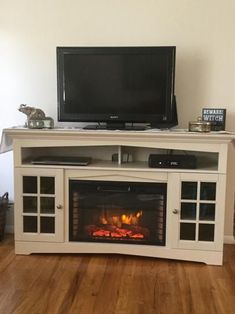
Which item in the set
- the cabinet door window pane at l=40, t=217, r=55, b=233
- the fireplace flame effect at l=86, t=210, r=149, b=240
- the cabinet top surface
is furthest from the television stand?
the cabinet door window pane at l=40, t=217, r=55, b=233

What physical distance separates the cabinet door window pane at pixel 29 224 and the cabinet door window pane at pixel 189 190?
1.12m

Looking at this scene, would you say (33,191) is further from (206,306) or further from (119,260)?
(206,306)

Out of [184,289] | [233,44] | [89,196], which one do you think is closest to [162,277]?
[184,289]

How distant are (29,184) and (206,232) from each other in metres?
1.35

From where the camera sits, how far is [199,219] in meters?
2.77

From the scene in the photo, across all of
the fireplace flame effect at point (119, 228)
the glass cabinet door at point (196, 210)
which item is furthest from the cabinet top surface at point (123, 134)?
the fireplace flame effect at point (119, 228)

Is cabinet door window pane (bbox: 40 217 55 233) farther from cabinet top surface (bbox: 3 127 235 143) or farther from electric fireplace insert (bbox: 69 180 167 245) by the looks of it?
cabinet top surface (bbox: 3 127 235 143)

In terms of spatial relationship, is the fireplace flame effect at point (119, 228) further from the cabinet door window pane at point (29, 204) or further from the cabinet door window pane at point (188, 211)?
the cabinet door window pane at point (29, 204)

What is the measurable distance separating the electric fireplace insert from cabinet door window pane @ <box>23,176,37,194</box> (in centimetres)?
27

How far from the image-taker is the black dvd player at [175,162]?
108 inches

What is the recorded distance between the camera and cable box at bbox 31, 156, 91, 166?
9.30 feet

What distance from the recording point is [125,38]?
3.07m

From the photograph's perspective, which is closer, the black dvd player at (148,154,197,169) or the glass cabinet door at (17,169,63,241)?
the black dvd player at (148,154,197,169)

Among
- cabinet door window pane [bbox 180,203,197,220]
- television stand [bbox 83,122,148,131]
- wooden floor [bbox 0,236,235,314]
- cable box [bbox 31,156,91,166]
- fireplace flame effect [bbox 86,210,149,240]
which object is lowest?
wooden floor [bbox 0,236,235,314]
